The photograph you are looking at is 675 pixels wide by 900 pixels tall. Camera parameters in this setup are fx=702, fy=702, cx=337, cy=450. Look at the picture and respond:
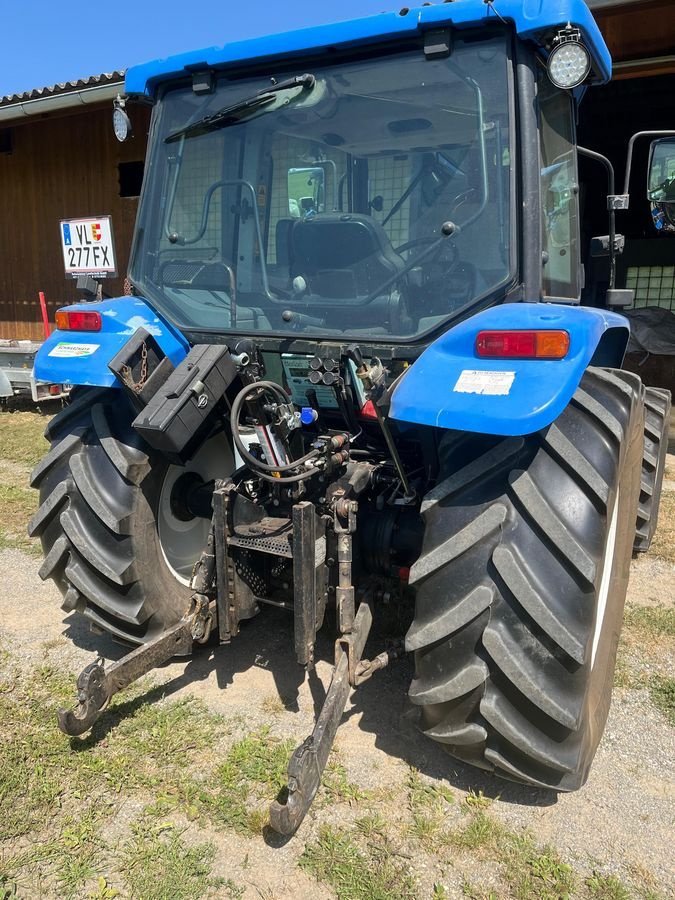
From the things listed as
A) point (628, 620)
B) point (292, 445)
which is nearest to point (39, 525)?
point (292, 445)

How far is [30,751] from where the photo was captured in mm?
2338

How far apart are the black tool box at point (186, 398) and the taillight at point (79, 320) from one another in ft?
1.46

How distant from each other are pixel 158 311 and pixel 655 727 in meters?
2.40

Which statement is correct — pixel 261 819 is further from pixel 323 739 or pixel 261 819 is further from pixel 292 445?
pixel 292 445

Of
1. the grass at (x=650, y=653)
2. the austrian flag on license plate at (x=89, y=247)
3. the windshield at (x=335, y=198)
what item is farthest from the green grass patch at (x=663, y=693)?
the austrian flag on license plate at (x=89, y=247)

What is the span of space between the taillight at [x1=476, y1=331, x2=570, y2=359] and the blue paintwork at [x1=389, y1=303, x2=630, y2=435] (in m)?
0.02


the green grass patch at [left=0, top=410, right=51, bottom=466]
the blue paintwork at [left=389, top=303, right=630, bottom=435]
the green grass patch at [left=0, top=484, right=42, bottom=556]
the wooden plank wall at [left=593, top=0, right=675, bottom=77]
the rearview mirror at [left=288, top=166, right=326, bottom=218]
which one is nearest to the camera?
the blue paintwork at [left=389, top=303, right=630, bottom=435]

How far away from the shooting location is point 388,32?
2.26m

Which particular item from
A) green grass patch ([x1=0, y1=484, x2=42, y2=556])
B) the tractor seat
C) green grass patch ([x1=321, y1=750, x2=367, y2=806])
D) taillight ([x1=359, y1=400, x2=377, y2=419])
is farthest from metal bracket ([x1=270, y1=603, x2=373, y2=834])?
green grass patch ([x1=0, y1=484, x2=42, y2=556])

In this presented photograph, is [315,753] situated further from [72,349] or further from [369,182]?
[369,182]

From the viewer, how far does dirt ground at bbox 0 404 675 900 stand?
185 centimetres

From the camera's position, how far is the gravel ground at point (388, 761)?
1906 mm

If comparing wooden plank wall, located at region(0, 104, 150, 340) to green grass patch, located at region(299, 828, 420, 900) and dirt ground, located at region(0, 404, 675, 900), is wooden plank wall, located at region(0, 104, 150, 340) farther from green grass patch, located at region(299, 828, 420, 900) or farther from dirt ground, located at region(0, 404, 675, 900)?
green grass patch, located at region(299, 828, 420, 900)

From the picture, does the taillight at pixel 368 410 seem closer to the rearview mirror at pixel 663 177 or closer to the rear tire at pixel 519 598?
the rear tire at pixel 519 598
